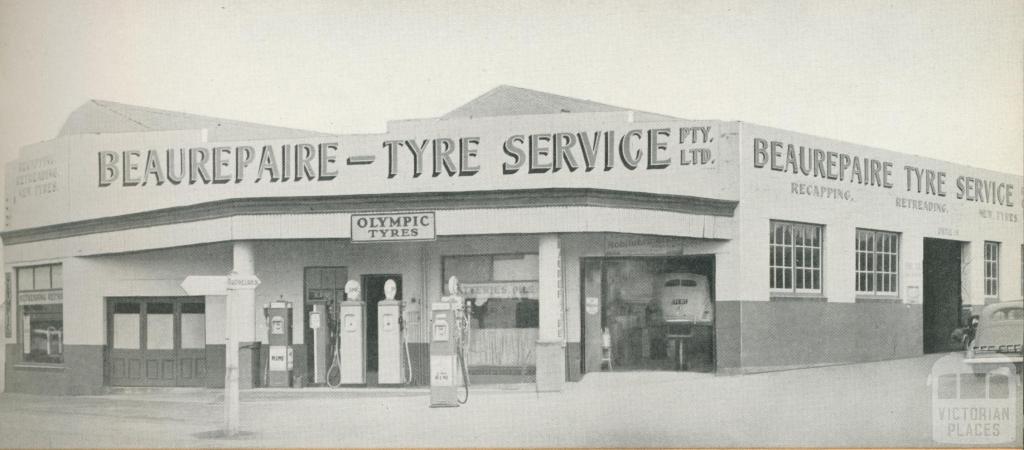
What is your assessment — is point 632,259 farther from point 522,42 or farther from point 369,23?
point 369,23

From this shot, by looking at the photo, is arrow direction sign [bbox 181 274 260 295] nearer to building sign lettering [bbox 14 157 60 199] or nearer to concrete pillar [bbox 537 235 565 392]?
building sign lettering [bbox 14 157 60 199]

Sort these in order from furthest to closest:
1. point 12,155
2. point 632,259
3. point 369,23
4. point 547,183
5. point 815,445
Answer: point 632,259
point 547,183
point 12,155
point 369,23
point 815,445

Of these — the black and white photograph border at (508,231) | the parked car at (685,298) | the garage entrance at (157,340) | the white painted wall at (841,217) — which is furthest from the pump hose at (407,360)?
the white painted wall at (841,217)

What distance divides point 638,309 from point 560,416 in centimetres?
486

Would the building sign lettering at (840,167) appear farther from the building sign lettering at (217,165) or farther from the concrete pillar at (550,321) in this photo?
the building sign lettering at (217,165)

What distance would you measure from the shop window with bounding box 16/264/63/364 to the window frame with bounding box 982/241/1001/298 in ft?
48.9

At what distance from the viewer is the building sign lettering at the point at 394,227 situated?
17656 mm

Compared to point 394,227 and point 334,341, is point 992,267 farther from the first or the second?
point 334,341

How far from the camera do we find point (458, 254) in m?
19.4

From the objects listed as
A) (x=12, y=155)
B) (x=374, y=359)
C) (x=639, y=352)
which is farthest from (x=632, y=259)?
(x=12, y=155)

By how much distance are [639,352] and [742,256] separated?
247cm

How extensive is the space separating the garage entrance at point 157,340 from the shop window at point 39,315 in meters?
1.14

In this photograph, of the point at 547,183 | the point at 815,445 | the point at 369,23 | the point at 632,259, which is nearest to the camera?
the point at 815,445

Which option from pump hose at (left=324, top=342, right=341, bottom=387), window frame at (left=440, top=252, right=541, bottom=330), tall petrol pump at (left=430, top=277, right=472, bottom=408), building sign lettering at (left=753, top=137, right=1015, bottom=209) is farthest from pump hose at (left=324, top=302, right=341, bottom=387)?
building sign lettering at (left=753, top=137, right=1015, bottom=209)
